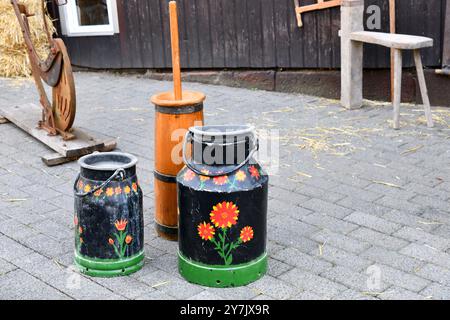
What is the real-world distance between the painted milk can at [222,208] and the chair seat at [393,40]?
323cm

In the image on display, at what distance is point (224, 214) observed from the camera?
397cm

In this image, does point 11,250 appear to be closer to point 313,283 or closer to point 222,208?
point 222,208

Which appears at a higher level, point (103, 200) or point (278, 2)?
point (278, 2)

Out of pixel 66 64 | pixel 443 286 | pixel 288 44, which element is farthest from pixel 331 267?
pixel 288 44

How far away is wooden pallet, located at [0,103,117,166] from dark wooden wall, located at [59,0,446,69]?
267 centimetres

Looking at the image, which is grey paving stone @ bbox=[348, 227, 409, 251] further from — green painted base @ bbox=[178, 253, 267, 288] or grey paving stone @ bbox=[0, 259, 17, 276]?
grey paving stone @ bbox=[0, 259, 17, 276]

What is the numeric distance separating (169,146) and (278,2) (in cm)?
463

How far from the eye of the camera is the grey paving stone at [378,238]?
4.60 meters

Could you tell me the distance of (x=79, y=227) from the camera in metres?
4.21

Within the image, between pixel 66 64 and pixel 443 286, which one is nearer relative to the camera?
pixel 443 286

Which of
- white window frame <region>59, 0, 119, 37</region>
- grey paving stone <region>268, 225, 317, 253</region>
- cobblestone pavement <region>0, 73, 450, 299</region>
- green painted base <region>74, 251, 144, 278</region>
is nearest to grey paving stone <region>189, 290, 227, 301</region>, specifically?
cobblestone pavement <region>0, 73, 450, 299</region>

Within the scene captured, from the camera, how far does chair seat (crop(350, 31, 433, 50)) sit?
6794 mm

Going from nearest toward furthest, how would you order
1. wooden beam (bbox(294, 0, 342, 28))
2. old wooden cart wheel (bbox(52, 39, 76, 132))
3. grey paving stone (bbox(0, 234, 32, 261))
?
grey paving stone (bbox(0, 234, 32, 261)), old wooden cart wheel (bbox(52, 39, 76, 132)), wooden beam (bbox(294, 0, 342, 28))

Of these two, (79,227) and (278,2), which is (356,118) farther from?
(79,227)
